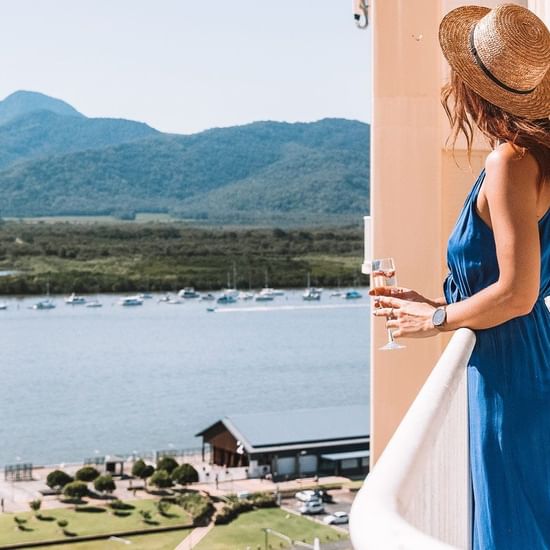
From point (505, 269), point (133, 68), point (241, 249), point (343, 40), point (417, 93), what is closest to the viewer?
point (505, 269)

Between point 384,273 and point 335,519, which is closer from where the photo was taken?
point 384,273

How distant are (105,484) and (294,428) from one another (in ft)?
18.9

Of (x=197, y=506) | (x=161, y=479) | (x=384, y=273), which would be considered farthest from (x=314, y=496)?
(x=384, y=273)

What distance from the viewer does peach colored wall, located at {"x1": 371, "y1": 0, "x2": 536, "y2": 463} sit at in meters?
2.36

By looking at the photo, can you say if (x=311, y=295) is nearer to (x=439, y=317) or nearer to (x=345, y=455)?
(x=345, y=455)

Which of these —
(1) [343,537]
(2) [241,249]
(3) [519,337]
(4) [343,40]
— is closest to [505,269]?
(3) [519,337]

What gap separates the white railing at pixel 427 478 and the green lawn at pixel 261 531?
686 inches

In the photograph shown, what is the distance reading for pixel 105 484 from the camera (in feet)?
71.3

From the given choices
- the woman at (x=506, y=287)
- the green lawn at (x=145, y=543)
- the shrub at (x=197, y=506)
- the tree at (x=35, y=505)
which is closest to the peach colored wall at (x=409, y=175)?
the woman at (x=506, y=287)

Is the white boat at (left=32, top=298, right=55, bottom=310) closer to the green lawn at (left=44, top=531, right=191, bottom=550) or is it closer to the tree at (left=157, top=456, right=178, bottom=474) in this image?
the tree at (left=157, top=456, right=178, bottom=474)

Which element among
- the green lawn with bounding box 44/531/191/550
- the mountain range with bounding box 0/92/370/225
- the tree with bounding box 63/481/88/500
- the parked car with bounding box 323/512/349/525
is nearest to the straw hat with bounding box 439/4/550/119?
the green lawn with bounding box 44/531/191/550

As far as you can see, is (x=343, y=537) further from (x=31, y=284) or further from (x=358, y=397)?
(x=31, y=284)

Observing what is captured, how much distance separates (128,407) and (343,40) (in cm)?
3017

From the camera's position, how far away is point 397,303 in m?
0.95
